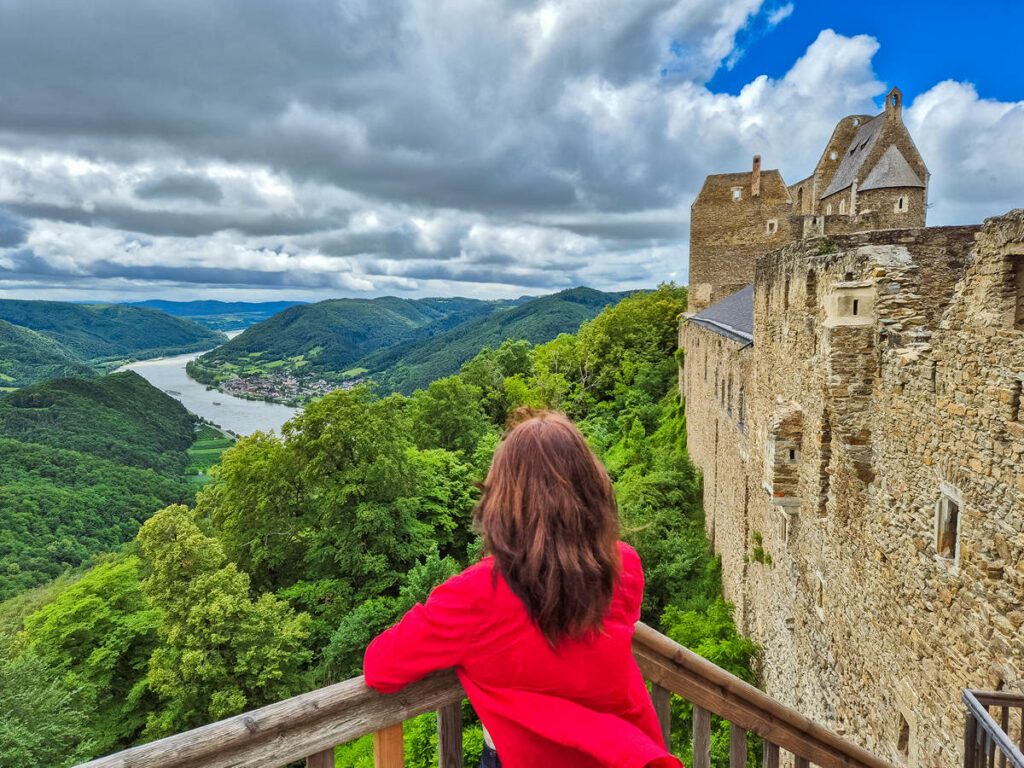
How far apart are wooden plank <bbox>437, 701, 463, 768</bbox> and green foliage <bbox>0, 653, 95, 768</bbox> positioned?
18.5 m

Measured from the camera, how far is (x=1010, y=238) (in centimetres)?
383

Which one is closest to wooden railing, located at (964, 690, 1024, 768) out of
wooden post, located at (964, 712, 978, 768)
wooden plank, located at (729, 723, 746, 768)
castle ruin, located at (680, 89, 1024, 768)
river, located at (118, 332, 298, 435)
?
wooden post, located at (964, 712, 978, 768)

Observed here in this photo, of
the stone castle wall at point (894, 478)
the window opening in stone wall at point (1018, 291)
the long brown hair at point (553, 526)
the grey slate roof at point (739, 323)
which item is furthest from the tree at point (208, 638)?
the window opening in stone wall at point (1018, 291)

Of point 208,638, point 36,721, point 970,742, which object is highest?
point 970,742

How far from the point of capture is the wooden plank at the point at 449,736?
196cm

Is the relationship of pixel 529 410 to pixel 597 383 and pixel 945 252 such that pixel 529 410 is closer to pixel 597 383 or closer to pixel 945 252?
pixel 945 252

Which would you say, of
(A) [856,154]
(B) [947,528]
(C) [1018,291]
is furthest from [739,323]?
(A) [856,154]

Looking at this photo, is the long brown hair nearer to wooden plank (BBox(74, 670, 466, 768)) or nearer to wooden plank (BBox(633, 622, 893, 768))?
wooden plank (BBox(74, 670, 466, 768))

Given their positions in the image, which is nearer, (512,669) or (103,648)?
(512,669)

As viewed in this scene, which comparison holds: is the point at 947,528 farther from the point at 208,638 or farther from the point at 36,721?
the point at 36,721

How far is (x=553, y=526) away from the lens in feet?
5.83

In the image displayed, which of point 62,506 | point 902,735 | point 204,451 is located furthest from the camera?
point 204,451

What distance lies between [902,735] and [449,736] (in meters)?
5.20

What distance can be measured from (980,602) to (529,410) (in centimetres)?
389
